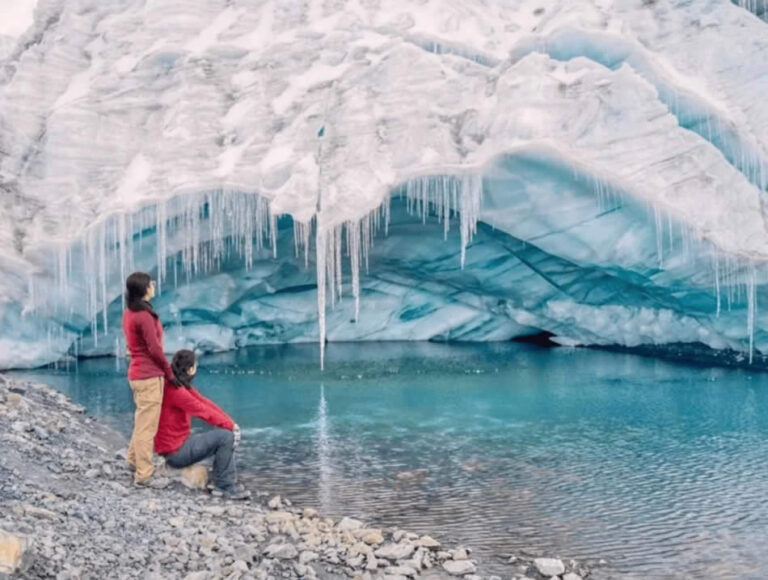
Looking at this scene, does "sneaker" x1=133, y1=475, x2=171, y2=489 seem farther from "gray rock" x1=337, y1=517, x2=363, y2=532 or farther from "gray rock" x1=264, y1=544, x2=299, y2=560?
"gray rock" x1=264, y1=544, x2=299, y2=560

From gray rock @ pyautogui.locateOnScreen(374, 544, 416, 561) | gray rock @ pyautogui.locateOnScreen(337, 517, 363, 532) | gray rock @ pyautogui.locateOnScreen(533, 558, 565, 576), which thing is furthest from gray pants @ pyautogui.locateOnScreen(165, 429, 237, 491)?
gray rock @ pyautogui.locateOnScreen(533, 558, 565, 576)

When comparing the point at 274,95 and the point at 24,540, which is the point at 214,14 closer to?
the point at 274,95

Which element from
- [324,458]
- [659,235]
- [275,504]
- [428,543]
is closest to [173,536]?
[275,504]

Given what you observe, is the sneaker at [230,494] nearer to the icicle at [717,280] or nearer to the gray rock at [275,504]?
the gray rock at [275,504]

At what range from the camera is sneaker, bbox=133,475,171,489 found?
8609 millimetres

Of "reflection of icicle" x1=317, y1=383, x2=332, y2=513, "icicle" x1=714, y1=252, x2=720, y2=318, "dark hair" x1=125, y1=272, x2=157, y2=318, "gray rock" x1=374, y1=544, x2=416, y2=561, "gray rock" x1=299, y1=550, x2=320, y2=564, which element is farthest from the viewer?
"icicle" x1=714, y1=252, x2=720, y2=318

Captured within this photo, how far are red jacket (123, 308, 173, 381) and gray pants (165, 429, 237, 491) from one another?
0.74 metres

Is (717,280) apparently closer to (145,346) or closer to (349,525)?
(349,525)

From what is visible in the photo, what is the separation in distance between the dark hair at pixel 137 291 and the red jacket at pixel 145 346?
0.05 metres

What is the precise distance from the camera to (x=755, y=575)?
24.6 feet

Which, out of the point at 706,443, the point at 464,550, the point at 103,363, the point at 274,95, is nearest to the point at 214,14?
the point at 274,95

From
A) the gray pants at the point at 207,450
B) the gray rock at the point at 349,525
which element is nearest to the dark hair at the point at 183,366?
the gray pants at the point at 207,450

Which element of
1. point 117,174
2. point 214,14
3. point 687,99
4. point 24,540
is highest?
point 214,14

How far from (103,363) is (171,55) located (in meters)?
8.13
